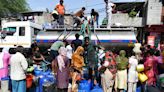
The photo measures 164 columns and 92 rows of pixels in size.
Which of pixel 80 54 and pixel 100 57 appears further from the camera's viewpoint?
pixel 100 57

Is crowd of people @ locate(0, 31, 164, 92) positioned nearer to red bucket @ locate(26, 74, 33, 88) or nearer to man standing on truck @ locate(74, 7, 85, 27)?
red bucket @ locate(26, 74, 33, 88)

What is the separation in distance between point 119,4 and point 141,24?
3215mm

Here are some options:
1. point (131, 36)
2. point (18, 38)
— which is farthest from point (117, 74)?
point (18, 38)

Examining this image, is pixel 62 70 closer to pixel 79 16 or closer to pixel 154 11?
pixel 79 16

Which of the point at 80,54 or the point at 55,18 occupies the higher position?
the point at 55,18

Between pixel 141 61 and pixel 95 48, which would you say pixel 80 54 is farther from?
pixel 141 61

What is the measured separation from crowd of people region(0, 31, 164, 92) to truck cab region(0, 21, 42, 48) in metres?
9.26

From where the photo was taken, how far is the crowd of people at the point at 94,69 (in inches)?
344

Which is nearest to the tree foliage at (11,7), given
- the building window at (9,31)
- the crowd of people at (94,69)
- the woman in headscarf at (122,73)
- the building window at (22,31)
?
the building window at (9,31)

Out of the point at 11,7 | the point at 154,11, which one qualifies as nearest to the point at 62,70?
the point at 154,11

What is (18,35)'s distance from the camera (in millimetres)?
20250

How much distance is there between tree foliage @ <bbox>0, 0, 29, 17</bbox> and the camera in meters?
37.6

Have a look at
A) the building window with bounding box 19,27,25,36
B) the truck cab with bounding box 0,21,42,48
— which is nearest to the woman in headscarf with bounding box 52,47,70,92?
the truck cab with bounding box 0,21,42,48

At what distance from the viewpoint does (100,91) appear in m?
9.88
